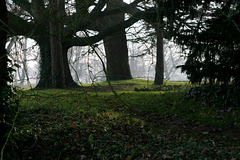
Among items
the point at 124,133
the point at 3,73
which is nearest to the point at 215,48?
the point at 124,133

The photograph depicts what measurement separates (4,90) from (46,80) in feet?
37.3

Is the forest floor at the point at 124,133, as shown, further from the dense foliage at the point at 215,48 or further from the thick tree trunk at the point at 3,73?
the dense foliage at the point at 215,48

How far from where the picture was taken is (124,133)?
17.9 ft

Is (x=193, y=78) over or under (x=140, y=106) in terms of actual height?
over

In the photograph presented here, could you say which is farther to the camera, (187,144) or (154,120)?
(154,120)

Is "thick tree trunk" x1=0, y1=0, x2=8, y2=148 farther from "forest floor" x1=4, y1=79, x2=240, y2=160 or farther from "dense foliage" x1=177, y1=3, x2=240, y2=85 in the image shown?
"dense foliage" x1=177, y1=3, x2=240, y2=85

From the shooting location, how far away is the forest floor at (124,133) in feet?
13.7

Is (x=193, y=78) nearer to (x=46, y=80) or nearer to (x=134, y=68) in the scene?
(x=46, y=80)

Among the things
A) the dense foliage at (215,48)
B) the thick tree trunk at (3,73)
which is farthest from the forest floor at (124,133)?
the dense foliage at (215,48)

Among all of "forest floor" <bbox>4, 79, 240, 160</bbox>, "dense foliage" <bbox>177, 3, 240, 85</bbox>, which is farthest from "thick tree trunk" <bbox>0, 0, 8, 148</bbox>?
"dense foliage" <bbox>177, 3, 240, 85</bbox>

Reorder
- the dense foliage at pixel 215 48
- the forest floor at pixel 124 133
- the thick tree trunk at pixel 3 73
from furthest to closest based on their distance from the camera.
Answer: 1. the dense foliage at pixel 215 48
2. the forest floor at pixel 124 133
3. the thick tree trunk at pixel 3 73

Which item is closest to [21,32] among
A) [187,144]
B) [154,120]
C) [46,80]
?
[46,80]

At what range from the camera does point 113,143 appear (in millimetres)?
4844

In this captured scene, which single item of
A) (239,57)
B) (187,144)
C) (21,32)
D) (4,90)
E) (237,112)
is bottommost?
(187,144)
